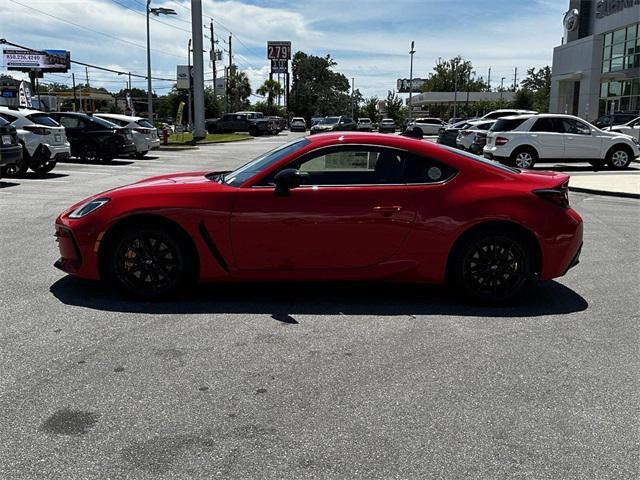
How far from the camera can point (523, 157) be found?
59.7ft

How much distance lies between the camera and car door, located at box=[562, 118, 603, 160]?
1852 cm

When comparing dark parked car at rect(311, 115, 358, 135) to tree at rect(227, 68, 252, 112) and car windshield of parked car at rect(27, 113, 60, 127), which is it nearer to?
car windshield of parked car at rect(27, 113, 60, 127)

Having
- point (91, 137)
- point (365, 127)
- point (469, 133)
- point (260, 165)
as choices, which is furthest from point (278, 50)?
point (260, 165)

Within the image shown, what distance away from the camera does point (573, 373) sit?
4.00m

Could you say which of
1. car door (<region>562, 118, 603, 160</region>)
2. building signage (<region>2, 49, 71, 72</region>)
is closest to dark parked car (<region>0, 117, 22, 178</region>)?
car door (<region>562, 118, 603, 160</region>)

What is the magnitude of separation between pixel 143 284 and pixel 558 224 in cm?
367

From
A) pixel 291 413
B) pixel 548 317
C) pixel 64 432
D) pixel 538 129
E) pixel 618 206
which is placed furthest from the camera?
pixel 538 129

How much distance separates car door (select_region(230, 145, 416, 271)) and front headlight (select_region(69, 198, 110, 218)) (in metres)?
1.19

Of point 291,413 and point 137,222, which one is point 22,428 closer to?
point 291,413

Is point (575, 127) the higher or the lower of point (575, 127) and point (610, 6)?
the lower

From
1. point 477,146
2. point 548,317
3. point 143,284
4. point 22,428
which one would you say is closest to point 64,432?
point 22,428

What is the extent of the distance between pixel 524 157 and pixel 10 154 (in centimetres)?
1381

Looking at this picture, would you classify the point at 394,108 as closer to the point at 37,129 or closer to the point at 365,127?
the point at 365,127

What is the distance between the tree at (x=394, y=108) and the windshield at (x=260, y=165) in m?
92.6
